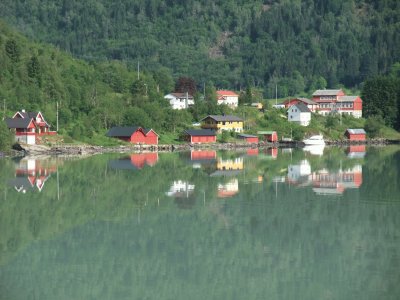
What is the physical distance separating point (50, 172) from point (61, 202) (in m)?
12.7

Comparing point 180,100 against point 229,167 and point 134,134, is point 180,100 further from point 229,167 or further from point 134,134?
point 229,167

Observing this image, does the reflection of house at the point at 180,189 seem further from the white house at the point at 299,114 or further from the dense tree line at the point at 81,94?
the white house at the point at 299,114

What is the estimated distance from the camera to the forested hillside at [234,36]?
461ft

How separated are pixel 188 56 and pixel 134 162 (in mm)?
99163

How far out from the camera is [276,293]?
18.3m

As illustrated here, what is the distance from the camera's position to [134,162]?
173 feet

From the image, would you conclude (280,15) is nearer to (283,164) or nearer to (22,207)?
(283,164)

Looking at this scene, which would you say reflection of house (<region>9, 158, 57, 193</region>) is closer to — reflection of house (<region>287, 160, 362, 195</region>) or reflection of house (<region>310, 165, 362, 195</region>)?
reflection of house (<region>287, 160, 362, 195</region>)

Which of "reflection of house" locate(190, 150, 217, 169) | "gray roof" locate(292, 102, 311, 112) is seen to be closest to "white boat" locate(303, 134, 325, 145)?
"gray roof" locate(292, 102, 311, 112)

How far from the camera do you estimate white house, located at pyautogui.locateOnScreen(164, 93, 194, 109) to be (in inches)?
3593

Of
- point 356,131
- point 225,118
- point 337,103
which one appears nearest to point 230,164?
point 225,118

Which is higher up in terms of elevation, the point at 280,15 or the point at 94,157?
the point at 280,15

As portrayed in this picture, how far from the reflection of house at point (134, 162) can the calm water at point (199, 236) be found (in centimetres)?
486

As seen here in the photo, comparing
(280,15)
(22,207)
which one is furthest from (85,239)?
(280,15)
